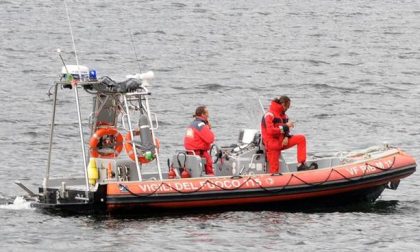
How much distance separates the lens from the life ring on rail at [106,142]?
21438 millimetres

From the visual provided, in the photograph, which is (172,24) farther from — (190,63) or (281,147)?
(281,147)

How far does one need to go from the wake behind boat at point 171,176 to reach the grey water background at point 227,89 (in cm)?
28

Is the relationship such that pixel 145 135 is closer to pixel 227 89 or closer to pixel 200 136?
pixel 200 136

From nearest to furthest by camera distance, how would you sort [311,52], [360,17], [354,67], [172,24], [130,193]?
1. [130,193]
2. [354,67]
3. [311,52]
4. [172,24]
5. [360,17]

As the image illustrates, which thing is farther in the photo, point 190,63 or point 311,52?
point 311,52

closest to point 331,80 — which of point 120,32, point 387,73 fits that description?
point 387,73

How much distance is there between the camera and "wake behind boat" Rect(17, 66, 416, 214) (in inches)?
811

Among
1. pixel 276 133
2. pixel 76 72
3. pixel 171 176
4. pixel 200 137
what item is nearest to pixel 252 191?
pixel 276 133

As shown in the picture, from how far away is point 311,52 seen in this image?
4488 centimetres

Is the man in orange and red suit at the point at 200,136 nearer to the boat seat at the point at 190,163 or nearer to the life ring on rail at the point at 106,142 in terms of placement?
the boat seat at the point at 190,163

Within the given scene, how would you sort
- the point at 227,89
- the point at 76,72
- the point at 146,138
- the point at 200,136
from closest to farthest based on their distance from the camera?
the point at 76,72
the point at 146,138
the point at 200,136
the point at 227,89

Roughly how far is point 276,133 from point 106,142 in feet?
8.92

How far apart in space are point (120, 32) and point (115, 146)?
2608 cm

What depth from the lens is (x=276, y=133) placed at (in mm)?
21344
